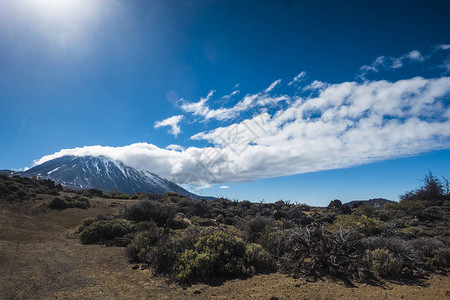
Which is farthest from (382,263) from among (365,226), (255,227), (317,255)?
(255,227)

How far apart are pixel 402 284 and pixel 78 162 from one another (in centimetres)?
17255

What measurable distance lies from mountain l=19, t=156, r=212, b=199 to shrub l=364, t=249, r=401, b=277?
3942 inches

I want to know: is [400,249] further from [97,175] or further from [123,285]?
[97,175]

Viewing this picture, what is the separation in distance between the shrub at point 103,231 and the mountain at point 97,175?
94023 millimetres

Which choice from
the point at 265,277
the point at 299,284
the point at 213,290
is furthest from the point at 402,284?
the point at 213,290

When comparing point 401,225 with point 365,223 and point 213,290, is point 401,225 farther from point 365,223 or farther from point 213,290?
point 213,290

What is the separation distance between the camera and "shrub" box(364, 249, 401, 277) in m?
5.94

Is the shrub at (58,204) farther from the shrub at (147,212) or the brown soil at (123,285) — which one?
the brown soil at (123,285)

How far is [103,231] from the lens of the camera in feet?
33.6

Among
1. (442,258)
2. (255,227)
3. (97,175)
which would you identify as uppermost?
(97,175)

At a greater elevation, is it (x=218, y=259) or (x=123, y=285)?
(x=218, y=259)

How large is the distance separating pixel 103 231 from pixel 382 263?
10.4 metres

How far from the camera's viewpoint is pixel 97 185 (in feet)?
376

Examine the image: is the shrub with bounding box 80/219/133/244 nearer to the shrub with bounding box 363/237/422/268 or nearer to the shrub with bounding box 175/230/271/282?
the shrub with bounding box 175/230/271/282
